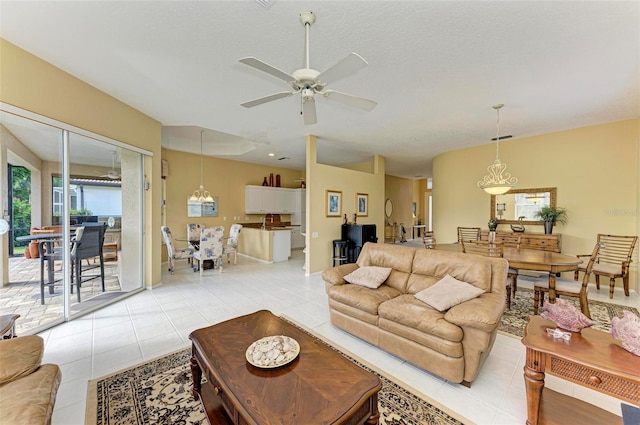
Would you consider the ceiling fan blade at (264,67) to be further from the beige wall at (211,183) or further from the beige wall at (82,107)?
the beige wall at (211,183)

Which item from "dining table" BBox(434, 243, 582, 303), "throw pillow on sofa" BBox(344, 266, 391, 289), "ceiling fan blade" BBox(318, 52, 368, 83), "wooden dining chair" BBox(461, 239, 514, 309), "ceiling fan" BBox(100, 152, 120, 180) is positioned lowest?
"throw pillow on sofa" BBox(344, 266, 391, 289)

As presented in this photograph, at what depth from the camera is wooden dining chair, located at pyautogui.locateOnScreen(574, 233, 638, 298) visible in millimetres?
3827

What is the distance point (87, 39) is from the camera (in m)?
2.31

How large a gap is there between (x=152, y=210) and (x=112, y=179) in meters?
0.74

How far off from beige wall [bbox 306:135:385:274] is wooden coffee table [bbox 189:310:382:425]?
3683 mm

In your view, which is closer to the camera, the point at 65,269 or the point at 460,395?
the point at 460,395

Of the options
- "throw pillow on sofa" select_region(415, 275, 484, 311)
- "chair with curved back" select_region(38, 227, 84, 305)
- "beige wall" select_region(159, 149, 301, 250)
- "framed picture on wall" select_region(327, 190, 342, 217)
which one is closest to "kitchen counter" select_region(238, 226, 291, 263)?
"beige wall" select_region(159, 149, 301, 250)

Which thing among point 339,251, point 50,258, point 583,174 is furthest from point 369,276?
point 583,174

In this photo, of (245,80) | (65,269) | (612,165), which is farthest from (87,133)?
(612,165)

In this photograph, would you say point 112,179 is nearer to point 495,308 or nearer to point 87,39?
point 87,39

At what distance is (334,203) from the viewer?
593 cm

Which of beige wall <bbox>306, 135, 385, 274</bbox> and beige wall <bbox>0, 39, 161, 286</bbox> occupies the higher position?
beige wall <bbox>0, 39, 161, 286</bbox>

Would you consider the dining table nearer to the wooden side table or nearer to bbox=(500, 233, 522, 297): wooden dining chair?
bbox=(500, 233, 522, 297): wooden dining chair

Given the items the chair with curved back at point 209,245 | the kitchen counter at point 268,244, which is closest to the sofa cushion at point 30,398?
the chair with curved back at point 209,245
